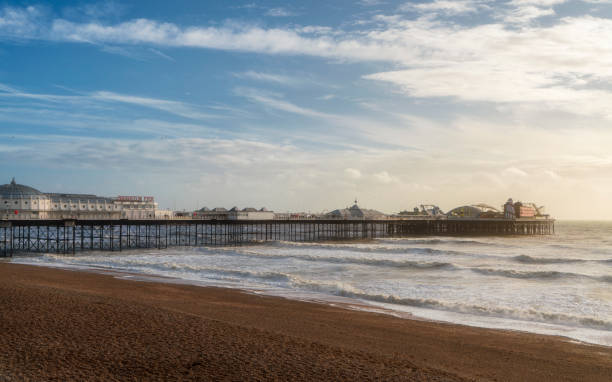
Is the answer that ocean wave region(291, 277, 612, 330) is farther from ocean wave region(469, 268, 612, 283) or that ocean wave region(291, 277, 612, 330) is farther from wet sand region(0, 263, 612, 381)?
ocean wave region(469, 268, 612, 283)

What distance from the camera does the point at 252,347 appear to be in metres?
7.47

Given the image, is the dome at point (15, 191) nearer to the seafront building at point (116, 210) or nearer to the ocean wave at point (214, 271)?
the seafront building at point (116, 210)

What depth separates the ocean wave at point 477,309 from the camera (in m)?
12.2

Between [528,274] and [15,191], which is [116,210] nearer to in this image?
[15,191]

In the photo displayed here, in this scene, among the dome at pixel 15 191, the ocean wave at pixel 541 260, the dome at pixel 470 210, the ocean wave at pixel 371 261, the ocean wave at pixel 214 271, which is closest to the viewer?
the ocean wave at pixel 214 271

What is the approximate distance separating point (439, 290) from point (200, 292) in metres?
8.59

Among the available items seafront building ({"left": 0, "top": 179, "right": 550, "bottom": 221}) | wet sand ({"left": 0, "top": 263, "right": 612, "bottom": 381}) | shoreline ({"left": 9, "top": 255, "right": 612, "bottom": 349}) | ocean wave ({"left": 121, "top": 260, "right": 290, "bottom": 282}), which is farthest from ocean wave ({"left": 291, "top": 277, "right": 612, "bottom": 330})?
seafront building ({"left": 0, "top": 179, "right": 550, "bottom": 221})

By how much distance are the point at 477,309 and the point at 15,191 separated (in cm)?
5344

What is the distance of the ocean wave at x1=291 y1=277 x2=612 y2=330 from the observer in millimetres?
12219

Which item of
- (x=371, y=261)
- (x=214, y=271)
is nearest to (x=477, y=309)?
(x=214, y=271)

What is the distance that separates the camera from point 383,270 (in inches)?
944

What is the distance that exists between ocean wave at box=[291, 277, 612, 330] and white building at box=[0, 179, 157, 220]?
1189 inches

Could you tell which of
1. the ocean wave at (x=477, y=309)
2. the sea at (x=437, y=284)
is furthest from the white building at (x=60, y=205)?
the ocean wave at (x=477, y=309)

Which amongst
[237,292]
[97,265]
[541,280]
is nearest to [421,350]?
[237,292]
